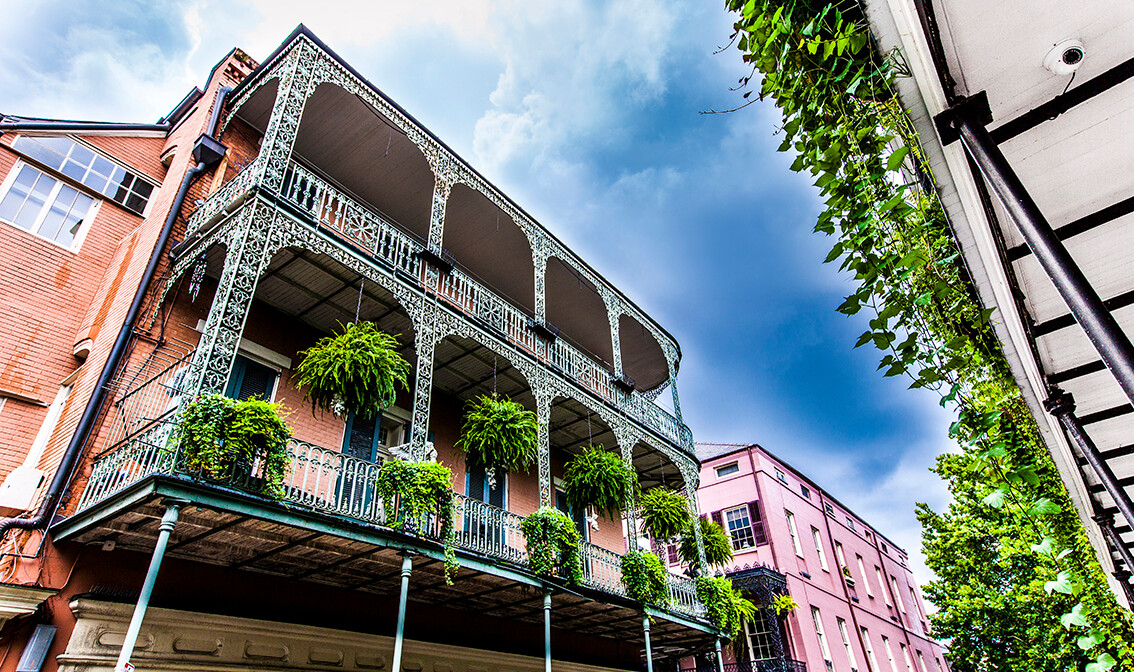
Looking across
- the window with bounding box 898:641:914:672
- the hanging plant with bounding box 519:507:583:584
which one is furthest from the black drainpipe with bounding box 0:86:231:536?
the window with bounding box 898:641:914:672

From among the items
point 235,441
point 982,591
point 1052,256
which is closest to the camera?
point 1052,256

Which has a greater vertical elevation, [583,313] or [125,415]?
[583,313]

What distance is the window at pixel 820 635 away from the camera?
70.3ft

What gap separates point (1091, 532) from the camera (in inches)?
196

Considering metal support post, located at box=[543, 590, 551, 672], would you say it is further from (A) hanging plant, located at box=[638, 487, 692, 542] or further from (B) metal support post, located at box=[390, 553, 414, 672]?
(A) hanging plant, located at box=[638, 487, 692, 542]

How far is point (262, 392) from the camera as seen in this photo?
9859mm

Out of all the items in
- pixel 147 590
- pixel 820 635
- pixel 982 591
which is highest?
pixel 982 591

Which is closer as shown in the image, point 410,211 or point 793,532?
point 410,211

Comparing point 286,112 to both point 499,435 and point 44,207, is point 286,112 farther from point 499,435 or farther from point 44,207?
point 499,435

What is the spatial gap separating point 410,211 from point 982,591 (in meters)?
21.3

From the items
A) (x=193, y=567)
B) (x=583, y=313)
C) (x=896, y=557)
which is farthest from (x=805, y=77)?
(x=896, y=557)

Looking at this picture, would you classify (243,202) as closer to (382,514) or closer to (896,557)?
(382,514)

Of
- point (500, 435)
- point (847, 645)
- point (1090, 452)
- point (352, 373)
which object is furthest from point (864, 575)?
point (1090, 452)

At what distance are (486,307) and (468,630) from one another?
19.1 feet
